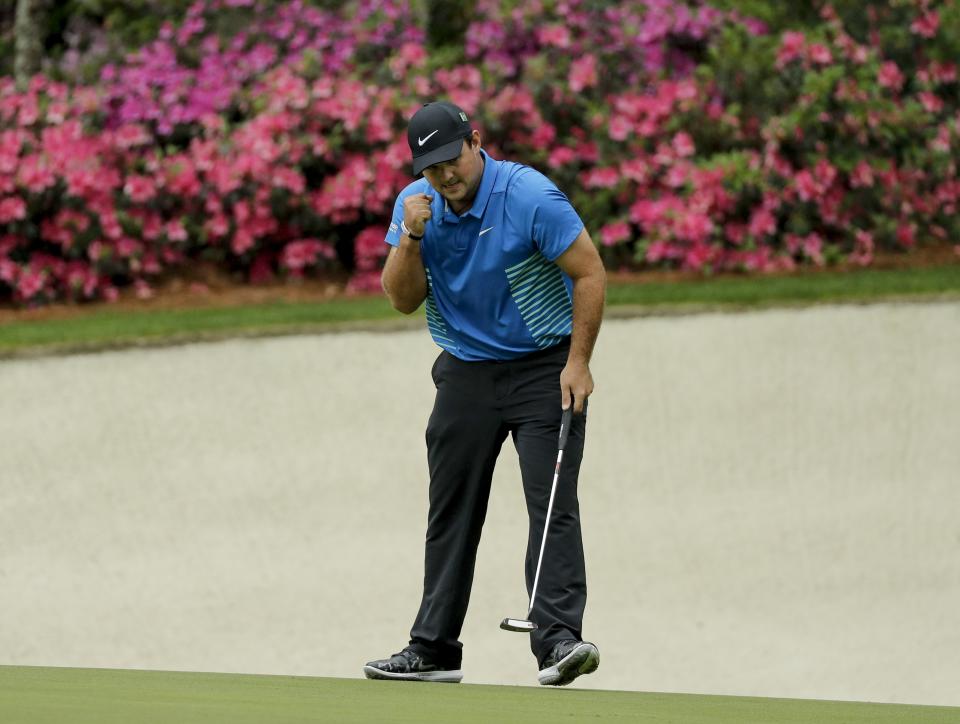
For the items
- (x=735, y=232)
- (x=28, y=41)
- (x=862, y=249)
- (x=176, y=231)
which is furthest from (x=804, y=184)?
(x=28, y=41)

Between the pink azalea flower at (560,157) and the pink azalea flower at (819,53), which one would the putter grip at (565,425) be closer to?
the pink azalea flower at (560,157)

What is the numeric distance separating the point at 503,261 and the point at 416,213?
26 cm

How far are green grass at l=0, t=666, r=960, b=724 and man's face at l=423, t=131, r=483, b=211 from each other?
49.4 inches

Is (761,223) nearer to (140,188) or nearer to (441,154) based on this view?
(140,188)

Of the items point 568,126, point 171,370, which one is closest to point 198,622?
point 171,370

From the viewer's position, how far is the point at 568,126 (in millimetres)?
11648

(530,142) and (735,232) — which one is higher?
(530,142)

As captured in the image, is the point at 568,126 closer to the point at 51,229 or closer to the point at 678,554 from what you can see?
the point at 51,229

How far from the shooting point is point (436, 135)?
440 cm

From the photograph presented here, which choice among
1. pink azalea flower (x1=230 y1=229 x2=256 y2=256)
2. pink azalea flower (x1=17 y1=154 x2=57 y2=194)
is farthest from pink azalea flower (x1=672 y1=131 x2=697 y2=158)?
pink azalea flower (x1=17 y1=154 x2=57 y2=194)

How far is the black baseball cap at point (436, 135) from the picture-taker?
14.4 feet

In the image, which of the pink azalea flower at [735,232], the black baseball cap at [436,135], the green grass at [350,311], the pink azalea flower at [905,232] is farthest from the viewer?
the pink azalea flower at [905,232]

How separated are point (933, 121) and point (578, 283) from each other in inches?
301

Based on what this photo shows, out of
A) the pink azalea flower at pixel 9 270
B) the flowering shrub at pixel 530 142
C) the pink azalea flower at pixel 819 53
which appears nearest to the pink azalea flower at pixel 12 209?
the flowering shrub at pixel 530 142
